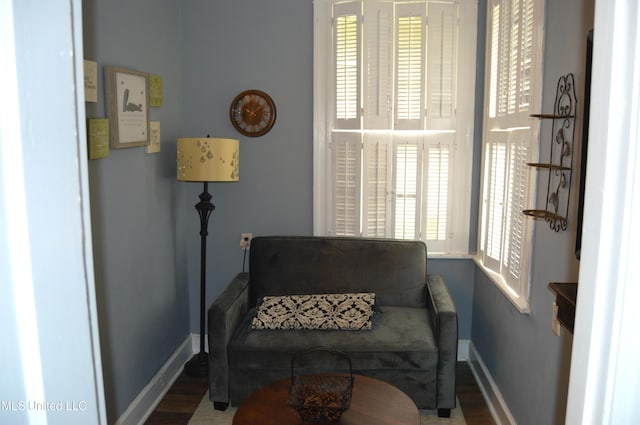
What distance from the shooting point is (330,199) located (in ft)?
12.7

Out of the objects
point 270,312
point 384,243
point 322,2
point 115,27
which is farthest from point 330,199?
point 115,27

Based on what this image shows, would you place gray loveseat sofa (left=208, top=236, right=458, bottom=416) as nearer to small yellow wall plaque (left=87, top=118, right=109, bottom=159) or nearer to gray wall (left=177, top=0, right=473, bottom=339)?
gray wall (left=177, top=0, right=473, bottom=339)

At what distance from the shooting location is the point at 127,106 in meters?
2.91

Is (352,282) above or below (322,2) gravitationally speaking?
below

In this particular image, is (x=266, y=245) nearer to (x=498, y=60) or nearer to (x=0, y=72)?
(x=498, y=60)

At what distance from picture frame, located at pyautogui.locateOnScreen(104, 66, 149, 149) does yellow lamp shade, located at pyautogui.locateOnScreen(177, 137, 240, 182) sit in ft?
0.84

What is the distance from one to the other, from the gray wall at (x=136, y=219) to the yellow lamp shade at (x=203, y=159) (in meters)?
0.20

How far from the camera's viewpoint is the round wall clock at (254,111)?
3.77 meters

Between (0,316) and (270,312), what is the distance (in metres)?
2.76

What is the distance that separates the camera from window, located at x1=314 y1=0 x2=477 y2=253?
3.60 m

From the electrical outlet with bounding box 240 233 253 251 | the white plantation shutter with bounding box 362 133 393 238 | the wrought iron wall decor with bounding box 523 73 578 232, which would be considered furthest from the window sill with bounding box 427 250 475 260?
the wrought iron wall decor with bounding box 523 73 578 232

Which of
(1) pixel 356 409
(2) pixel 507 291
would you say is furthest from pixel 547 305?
(1) pixel 356 409

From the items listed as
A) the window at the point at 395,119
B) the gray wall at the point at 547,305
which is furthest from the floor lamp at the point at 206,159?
the gray wall at the point at 547,305

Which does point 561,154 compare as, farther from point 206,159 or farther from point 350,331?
point 206,159
